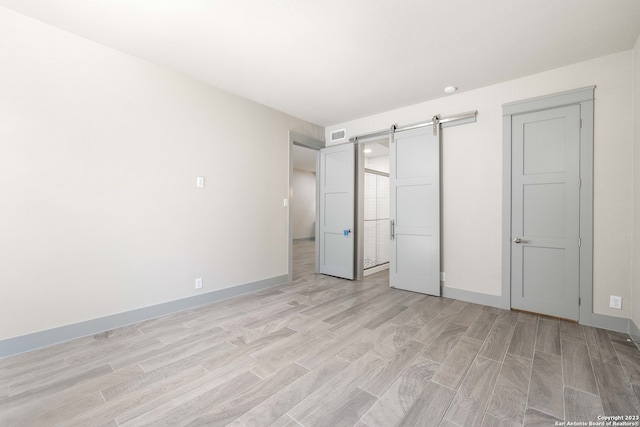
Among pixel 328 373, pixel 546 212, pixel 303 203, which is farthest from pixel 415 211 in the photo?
pixel 303 203

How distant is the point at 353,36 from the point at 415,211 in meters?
2.45

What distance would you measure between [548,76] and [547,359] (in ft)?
9.58

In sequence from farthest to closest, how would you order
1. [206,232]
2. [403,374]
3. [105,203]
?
[206,232] < [105,203] < [403,374]

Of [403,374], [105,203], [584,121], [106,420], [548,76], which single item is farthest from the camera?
[548,76]

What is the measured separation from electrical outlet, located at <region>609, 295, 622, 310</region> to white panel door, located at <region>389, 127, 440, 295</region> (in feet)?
5.37

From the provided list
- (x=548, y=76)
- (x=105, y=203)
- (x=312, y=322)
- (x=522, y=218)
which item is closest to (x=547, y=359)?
(x=522, y=218)

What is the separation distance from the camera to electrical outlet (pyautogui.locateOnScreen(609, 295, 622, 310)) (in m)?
2.65

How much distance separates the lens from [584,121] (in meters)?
2.82

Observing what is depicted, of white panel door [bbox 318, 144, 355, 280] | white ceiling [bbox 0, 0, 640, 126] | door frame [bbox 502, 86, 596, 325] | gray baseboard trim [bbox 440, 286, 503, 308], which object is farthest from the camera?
white panel door [bbox 318, 144, 355, 280]

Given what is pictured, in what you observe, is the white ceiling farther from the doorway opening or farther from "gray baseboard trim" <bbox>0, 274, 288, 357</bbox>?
the doorway opening

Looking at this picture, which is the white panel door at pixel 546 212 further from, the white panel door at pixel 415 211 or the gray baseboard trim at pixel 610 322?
the white panel door at pixel 415 211

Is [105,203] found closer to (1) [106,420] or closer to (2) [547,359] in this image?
(1) [106,420]

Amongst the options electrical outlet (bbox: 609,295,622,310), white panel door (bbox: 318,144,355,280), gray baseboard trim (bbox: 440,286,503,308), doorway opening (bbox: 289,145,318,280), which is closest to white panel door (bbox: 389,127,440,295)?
gray baseboard trim (bbox: 440,286,503,308)

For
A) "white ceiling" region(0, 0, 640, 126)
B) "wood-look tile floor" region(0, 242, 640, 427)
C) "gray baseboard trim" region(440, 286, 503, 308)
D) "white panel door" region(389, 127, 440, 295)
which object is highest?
"white ceiling" region(0, 0, 640, 126)
